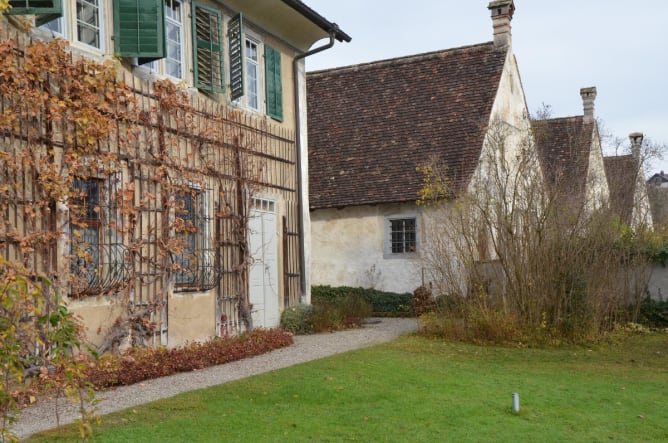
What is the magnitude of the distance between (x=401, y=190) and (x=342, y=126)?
3559 mm

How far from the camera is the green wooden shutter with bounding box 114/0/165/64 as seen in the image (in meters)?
10.5

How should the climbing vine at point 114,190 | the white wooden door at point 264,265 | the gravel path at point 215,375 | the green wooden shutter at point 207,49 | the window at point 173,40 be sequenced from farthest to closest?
the white wooden door at point 264,265, the green wooden shutter at point 207,49, the window at point 173,40, the climbing vine at point 114,190, the gravel path at point 215,375

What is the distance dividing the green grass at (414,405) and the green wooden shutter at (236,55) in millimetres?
5015

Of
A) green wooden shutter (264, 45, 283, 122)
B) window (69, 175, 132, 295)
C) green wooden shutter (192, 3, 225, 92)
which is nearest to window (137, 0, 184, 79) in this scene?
green wooden shutter (192, 3, 225, 92)

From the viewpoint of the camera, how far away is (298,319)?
568 inches

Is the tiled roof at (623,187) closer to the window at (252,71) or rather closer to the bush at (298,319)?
the bush at (298,319)

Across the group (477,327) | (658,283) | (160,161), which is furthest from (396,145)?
(160,161)

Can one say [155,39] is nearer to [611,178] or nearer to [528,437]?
[528,437]

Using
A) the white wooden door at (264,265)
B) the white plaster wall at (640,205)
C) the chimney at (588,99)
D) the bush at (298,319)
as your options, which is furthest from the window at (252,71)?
the chimney at (588,99)

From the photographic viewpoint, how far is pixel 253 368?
399 inches

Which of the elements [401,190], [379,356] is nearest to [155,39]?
[379,356]

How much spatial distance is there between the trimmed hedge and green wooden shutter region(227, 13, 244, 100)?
23.3 ft

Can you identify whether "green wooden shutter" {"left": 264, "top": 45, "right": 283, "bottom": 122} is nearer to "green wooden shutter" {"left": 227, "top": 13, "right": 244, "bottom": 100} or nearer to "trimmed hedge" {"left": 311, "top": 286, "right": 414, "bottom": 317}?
"green wooden shutter" {"left": 227, "top": 13, "right": 244, "bottom": 100}

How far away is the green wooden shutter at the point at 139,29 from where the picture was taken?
10469mm
